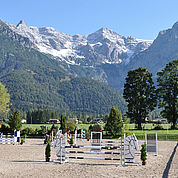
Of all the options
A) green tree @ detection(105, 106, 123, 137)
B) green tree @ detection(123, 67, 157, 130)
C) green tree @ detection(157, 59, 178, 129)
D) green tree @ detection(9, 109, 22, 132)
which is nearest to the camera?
green tree @ detection(105, 106, 123, 137)

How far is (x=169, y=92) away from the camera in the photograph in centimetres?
5569

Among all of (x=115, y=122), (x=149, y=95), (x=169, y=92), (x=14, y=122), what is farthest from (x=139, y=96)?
(x=14, y=122)

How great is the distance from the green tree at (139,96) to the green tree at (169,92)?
175cm

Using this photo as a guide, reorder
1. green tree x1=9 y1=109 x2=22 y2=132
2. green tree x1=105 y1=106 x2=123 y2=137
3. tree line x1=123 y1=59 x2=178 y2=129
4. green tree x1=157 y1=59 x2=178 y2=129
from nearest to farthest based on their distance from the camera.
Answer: green tree x1=105 y1=106 x2=123 y2=137
green tree x1=9 y1=109 x2=22 y2=132
green tree x1=157 y1=59 x2=178 y2=129
tree line x1=123 y1=59 x2=178 y2=129

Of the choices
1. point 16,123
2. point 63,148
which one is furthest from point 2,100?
point 63,148

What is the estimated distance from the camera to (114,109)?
4503 centimetres

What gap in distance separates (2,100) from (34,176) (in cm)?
6951

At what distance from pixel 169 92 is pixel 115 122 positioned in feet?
53.6

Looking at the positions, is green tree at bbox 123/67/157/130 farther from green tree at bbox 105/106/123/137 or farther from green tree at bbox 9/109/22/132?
green tree at bbox 9/109/22/132

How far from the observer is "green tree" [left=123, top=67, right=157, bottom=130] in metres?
54.7

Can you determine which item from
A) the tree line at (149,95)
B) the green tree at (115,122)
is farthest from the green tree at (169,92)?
the green tree at (115,122)

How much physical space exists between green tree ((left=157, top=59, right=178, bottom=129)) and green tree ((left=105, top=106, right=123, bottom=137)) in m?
12.6

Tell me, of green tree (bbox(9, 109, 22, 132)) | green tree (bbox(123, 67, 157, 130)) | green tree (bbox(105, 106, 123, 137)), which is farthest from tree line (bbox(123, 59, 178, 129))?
green tree (bbox(9, 109, 22, 132))

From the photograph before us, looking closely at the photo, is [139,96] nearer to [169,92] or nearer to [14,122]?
[169,92]
